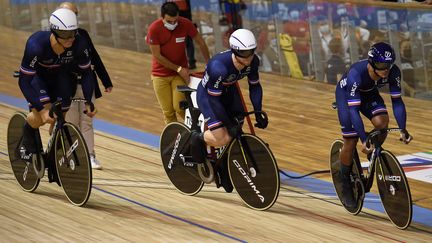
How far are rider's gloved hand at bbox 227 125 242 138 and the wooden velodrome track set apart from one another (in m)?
0.64

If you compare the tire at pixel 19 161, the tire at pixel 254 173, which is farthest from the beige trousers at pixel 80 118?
the tire at pixel 254 173

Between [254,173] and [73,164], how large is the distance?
4.64ft

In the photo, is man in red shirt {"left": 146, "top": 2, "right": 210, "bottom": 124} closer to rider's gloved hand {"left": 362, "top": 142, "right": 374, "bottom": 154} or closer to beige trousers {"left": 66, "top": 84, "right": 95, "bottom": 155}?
beige trousers {"left": 66, "top": 84, "right": 95, "bottom": 155}

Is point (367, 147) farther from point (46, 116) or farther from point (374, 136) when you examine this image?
point (46, 116)

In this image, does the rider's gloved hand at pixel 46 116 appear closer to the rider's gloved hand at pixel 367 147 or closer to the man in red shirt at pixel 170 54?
the man in red shirt at pixel 170 54

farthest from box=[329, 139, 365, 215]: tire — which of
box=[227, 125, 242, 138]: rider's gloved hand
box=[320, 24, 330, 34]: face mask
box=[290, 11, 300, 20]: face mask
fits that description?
box=[290, 11, 300, 20]: face mask

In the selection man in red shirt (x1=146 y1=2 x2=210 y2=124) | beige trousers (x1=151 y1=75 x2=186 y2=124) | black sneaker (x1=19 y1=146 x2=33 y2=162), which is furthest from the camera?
beige trousers (x1=151 y1=75 x2=186 y2=124)

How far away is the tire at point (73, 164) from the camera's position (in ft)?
26.2

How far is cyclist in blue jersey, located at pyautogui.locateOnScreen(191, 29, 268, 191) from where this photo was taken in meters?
7.82

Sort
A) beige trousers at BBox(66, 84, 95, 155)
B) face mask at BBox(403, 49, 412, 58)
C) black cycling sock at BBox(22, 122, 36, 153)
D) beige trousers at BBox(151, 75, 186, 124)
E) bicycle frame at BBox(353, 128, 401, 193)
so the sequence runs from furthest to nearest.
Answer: face mask at BBox(403, 49, 412, 58) < beige trousers at BBox(151, 75, 186, 124) < beige trousers at BBox(66, 84, 95, 155) < black cycling sock at BBox(22, 122, 36, 153) < bicycle frame at BBox(353, 128, 401, 193)

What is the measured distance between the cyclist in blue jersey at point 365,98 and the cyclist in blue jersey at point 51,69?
205 centimetres

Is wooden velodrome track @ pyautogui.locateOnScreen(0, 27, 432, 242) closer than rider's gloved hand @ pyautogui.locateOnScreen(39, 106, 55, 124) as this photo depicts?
Yes

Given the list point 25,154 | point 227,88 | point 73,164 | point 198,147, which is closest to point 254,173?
point 198,147

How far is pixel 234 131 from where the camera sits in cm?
799
